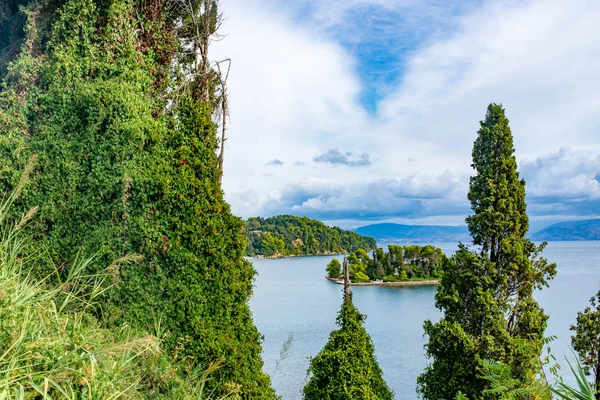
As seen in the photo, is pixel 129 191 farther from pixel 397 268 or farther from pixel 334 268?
pixel 397 268

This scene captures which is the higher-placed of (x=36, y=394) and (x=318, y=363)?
(x=36, y=394)

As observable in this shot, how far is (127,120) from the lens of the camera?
6445 millimetres

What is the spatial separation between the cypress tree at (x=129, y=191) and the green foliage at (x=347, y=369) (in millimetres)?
3828

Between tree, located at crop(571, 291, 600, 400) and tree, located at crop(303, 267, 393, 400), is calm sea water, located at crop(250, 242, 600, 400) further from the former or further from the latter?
tree, located at crop(303, 267, 393, 400)

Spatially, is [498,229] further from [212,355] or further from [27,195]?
[27,195]

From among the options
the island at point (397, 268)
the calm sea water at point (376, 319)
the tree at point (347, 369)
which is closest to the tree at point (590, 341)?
the tree at point (347, 369)

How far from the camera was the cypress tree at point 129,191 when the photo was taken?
621 centimetres

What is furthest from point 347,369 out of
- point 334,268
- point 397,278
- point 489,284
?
point 334,268

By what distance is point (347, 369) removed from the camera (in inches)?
402

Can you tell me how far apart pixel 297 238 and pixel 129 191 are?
315 ft

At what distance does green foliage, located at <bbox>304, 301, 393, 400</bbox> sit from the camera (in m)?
10.1

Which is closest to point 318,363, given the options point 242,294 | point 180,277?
point 242,294

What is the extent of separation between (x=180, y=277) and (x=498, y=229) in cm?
758

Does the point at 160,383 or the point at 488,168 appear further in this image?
the point at 488,168
